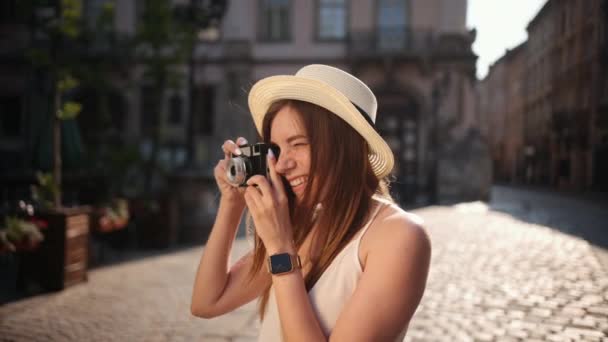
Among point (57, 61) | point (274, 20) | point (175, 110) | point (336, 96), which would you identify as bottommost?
point (175, 110)

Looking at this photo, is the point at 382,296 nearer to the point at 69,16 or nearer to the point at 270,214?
the point at 270,214

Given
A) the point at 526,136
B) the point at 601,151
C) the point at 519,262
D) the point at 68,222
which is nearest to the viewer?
the point at 68,222

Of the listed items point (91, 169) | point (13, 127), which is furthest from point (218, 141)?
point (91, 169)

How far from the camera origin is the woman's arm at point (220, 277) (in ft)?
5.80

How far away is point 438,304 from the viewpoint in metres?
5.13

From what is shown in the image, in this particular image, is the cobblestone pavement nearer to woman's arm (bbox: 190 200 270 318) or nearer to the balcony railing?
woman's arm (bbox: 190 200 270 318)

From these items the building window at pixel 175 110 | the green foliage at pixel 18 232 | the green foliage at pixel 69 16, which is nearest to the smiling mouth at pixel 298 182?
the green foliage at pixel 18 232

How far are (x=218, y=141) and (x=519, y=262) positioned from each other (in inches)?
582

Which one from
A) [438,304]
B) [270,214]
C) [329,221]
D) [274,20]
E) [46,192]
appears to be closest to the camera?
[270,214]

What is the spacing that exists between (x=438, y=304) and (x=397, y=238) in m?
4.18

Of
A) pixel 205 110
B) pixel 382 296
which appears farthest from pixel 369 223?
pixel 205 110

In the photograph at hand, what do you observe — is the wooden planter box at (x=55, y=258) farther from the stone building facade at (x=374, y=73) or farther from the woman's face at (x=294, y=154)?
the stone building facade at (x=374, y=73)

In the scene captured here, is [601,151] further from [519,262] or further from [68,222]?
[68,222]

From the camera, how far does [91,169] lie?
10.2 metres
